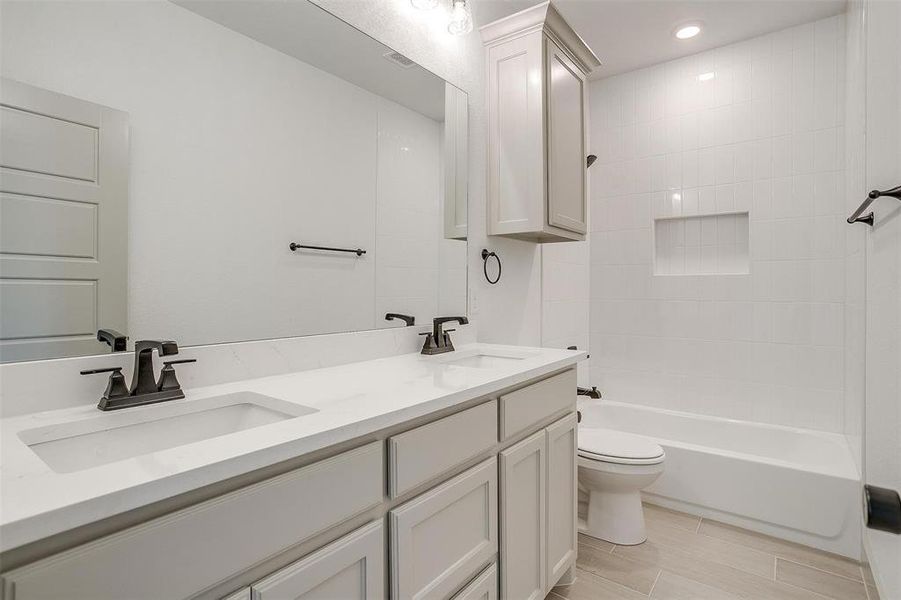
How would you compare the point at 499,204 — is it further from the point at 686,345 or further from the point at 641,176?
the point at 686,345

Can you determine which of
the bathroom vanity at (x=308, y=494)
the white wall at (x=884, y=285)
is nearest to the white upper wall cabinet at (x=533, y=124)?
the bathroom vanity at (x=308, y=494)

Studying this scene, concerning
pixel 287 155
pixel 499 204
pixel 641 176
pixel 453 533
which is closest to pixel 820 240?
pixel 641 176

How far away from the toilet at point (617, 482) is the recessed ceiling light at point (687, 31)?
91.2 inches

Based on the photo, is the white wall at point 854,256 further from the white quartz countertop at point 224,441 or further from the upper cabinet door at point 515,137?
the white quartz countertop at point 224,441

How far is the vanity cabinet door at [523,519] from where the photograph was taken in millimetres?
1340

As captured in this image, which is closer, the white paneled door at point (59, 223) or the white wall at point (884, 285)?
the white wall at point (884, 285)

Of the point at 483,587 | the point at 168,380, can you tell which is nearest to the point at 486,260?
the point at 483,587

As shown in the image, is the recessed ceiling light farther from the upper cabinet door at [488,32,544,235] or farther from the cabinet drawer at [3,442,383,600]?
the cabinet drawer at [3,442,383,600]

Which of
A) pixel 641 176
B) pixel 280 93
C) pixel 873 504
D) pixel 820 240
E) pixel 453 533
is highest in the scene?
pixel 641 176

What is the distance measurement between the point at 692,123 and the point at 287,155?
2664 mm

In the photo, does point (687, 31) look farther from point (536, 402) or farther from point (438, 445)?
point (438, 445)

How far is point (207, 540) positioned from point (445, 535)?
608 millimetres

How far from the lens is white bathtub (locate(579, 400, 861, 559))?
82.0 inches

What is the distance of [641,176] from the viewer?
10.3ft
